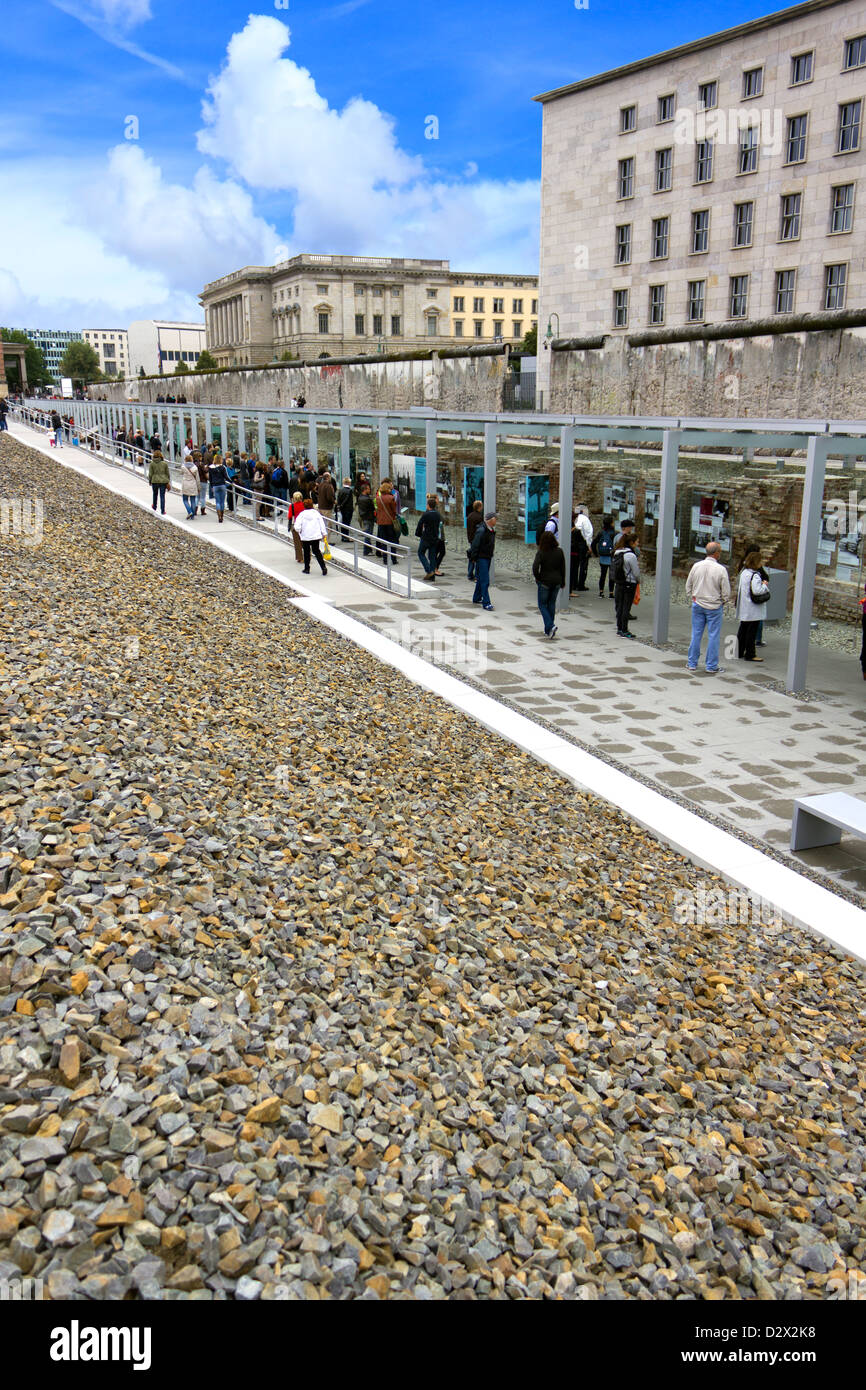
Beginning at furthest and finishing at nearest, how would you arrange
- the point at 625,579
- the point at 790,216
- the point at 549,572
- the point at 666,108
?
the point at 666,108 → the point at 790,216 → the point at 625,579 → the point at 549,572

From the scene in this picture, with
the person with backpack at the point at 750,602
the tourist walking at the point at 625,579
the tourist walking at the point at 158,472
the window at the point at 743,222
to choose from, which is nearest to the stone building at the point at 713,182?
the window at the point at 743,222

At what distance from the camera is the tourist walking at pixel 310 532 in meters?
17.5

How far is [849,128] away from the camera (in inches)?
1284

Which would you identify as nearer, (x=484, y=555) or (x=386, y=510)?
(x=484, y=555)

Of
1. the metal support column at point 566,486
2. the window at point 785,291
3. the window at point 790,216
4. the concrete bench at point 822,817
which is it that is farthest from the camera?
the window at point 785,291

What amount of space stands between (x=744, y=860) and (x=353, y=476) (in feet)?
56.8

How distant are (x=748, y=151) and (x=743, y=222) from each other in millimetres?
2347

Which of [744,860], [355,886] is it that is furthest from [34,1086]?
[744,860]

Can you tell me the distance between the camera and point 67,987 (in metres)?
4.43

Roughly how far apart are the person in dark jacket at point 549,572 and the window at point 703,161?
31.1 metres

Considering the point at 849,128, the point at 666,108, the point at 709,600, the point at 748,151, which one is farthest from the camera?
the point at 666,108

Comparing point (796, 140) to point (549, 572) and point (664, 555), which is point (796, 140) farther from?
point (549, 572)

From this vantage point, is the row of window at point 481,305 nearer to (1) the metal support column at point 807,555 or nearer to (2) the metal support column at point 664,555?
(2) the metal support column at point 664,555

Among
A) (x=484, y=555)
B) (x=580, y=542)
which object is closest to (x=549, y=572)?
(x=484, y=555)
